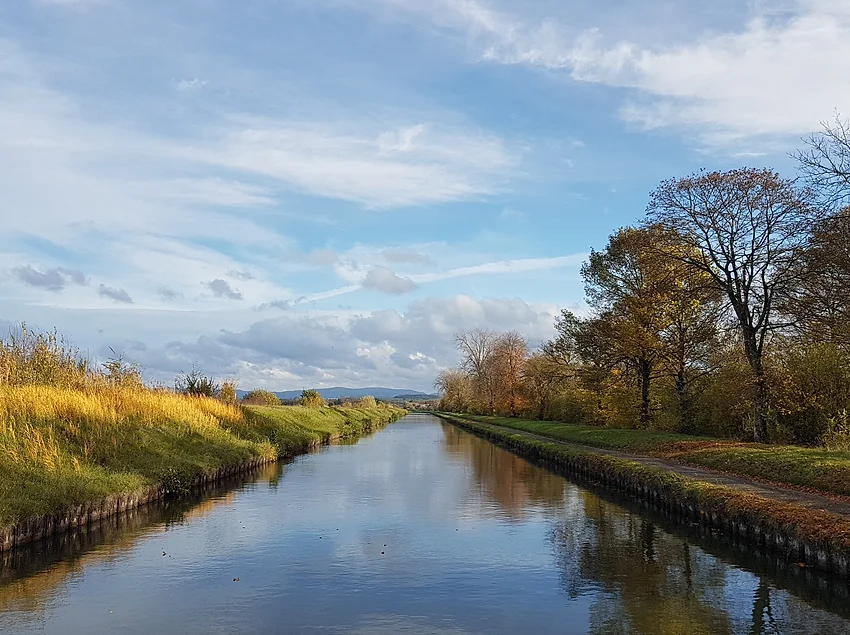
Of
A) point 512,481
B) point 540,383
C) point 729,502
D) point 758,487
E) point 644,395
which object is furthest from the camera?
point 540,383

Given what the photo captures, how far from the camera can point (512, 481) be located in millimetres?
26344

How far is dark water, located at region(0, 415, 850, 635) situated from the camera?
977 cm

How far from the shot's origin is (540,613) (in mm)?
10242

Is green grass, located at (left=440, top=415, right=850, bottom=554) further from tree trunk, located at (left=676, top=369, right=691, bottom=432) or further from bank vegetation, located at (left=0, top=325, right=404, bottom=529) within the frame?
bank vegetation, located at (left=0, top=325, right=404, bottom=529)

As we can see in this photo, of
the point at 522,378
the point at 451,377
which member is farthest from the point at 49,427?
the point at 451,377

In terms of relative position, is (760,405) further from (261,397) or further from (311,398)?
(311,398)

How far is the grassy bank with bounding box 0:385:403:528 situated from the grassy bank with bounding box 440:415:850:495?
1627 cm

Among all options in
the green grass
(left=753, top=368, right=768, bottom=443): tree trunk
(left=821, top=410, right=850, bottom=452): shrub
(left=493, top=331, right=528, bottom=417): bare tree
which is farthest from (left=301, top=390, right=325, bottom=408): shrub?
(left=821, top=410, right=850, bottom=452): shrub

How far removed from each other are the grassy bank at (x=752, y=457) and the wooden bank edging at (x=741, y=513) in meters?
1.84

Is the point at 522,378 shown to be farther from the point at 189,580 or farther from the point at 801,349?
the point at 189,580

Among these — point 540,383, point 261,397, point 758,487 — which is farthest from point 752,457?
point 261,397

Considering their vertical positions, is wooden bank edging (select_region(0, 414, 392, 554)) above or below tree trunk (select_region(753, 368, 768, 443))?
below

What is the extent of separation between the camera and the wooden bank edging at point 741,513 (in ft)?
38.8

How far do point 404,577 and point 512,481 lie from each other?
14766 millimetres
